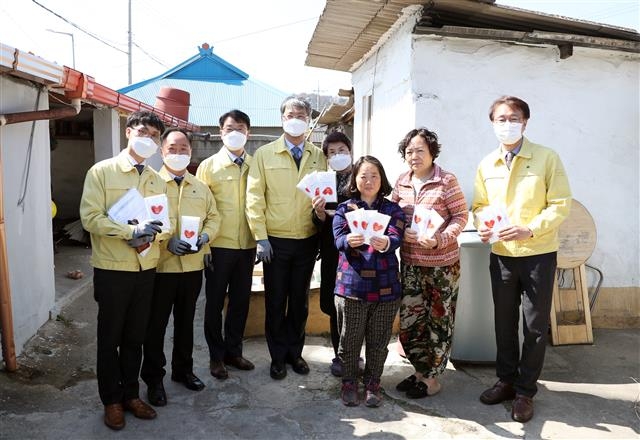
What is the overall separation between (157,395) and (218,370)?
1.95ft

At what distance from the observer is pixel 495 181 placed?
3643 mm

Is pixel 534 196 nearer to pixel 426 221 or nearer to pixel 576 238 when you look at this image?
pixel 426 221

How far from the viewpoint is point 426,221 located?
346 cm

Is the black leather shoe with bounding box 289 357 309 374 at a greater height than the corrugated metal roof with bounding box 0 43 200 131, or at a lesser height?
lesser

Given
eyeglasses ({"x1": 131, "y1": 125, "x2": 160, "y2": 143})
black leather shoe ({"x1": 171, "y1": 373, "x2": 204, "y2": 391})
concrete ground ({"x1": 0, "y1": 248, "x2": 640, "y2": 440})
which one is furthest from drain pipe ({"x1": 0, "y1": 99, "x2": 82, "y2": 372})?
eyeglasses ({"x1": 131, "y1": 125, "x2": 160, "y2": 143})

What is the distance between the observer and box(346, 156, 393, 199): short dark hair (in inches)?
140

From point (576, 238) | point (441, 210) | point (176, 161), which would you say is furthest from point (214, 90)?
point (441, 210)

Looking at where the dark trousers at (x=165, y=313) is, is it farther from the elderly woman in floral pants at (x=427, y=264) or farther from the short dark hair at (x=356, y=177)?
the elderly woman in floral pants at (x=427, y=264)

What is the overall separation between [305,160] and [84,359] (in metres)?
2.72

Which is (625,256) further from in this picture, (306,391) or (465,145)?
(306,391)

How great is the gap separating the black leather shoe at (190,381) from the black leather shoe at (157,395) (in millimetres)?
230

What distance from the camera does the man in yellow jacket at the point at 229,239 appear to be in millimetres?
4023

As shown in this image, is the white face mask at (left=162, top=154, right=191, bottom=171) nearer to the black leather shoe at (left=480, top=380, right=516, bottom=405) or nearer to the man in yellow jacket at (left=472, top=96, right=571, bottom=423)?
the man in yellow jacket at (left=472, top=96, right=571, bottom=423)

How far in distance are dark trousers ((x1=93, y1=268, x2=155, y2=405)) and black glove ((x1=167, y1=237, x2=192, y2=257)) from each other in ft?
0.63
